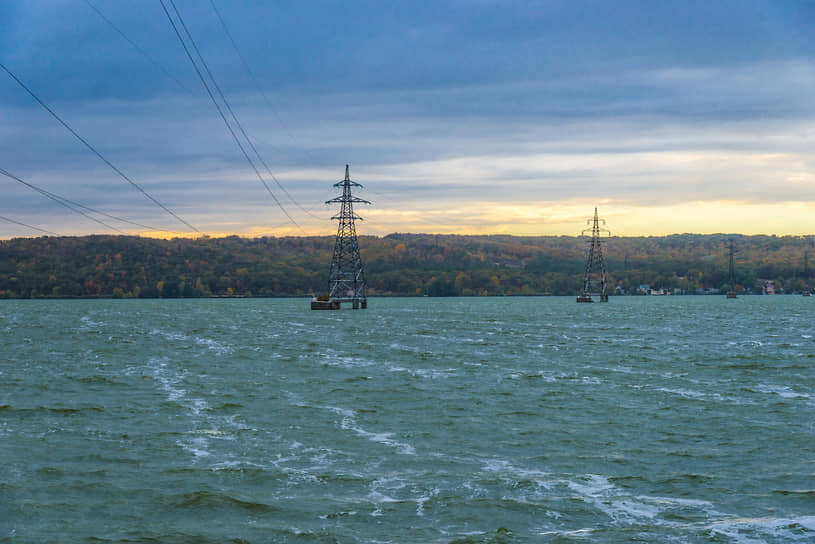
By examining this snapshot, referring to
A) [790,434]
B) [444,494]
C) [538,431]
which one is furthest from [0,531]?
[790,434]

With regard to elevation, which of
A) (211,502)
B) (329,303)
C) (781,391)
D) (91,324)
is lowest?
(91,324)

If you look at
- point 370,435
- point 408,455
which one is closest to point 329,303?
point 370,435

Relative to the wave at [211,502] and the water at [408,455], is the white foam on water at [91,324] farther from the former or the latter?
the wave at [211,502]

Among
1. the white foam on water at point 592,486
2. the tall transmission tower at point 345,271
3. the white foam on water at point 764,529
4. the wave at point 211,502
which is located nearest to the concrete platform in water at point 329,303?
the tall transmission tower at point 345,271

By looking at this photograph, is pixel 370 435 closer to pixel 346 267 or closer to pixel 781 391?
pixel 781 391

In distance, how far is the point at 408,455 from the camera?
67.3 ft

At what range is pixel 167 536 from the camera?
1404 cm

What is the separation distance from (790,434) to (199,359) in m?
35.8

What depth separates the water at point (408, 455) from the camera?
48.4 ft

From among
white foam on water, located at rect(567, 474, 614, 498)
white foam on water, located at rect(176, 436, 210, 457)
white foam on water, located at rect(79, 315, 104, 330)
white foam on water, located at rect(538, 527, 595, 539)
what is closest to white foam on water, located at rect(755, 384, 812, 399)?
white foam on water, located at rect(567, 474, 614, 498)

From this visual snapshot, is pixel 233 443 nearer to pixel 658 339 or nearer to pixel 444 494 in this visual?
pixel 444 494

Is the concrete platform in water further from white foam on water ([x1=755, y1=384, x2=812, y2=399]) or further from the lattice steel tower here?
white foam on water ([x1=755, y1=384, x2=812, y2=399])

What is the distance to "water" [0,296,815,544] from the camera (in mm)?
14750

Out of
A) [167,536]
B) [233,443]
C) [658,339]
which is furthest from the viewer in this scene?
[658,339]
